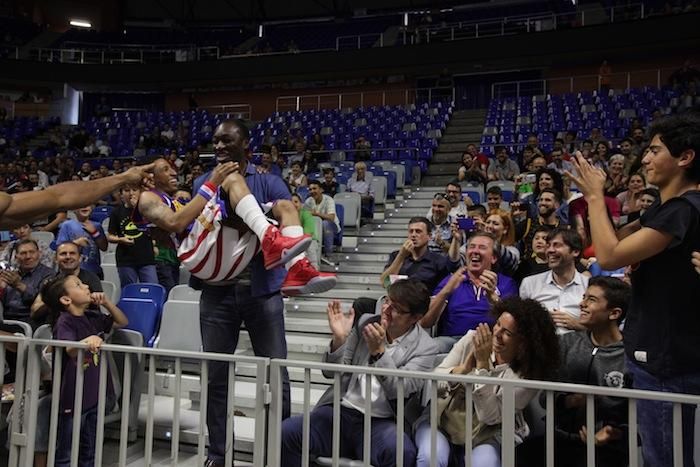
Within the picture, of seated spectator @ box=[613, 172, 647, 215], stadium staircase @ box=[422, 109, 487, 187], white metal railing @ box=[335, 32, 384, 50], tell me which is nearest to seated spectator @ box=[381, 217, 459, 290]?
seated spectator @ box=[613, 172, 647, 215]

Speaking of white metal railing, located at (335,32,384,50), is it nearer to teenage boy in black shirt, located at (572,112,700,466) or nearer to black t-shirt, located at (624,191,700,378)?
teenage boy in black shirt, located at (572,112,700,466)

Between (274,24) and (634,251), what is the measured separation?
22.0 m

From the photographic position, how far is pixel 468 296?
3.89 meters

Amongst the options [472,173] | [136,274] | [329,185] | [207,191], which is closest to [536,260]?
[207,191]

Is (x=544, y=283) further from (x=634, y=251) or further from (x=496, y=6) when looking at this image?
(x=496, y=6)

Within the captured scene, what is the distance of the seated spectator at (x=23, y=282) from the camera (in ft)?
15.0

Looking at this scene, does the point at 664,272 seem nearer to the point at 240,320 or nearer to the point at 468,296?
the point at 240,320

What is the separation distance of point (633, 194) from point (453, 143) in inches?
322

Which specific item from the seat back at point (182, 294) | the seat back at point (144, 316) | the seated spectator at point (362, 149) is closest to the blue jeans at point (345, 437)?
the seat back at point (144, 316)

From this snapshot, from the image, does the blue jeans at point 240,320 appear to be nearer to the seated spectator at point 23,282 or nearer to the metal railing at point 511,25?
the seated spectator at point 23,282

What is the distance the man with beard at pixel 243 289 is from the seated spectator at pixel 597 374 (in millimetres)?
1104

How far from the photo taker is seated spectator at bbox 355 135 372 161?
38.2 ft

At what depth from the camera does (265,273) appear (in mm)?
2750

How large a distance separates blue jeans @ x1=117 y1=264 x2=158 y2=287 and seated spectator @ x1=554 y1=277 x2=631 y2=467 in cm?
377
